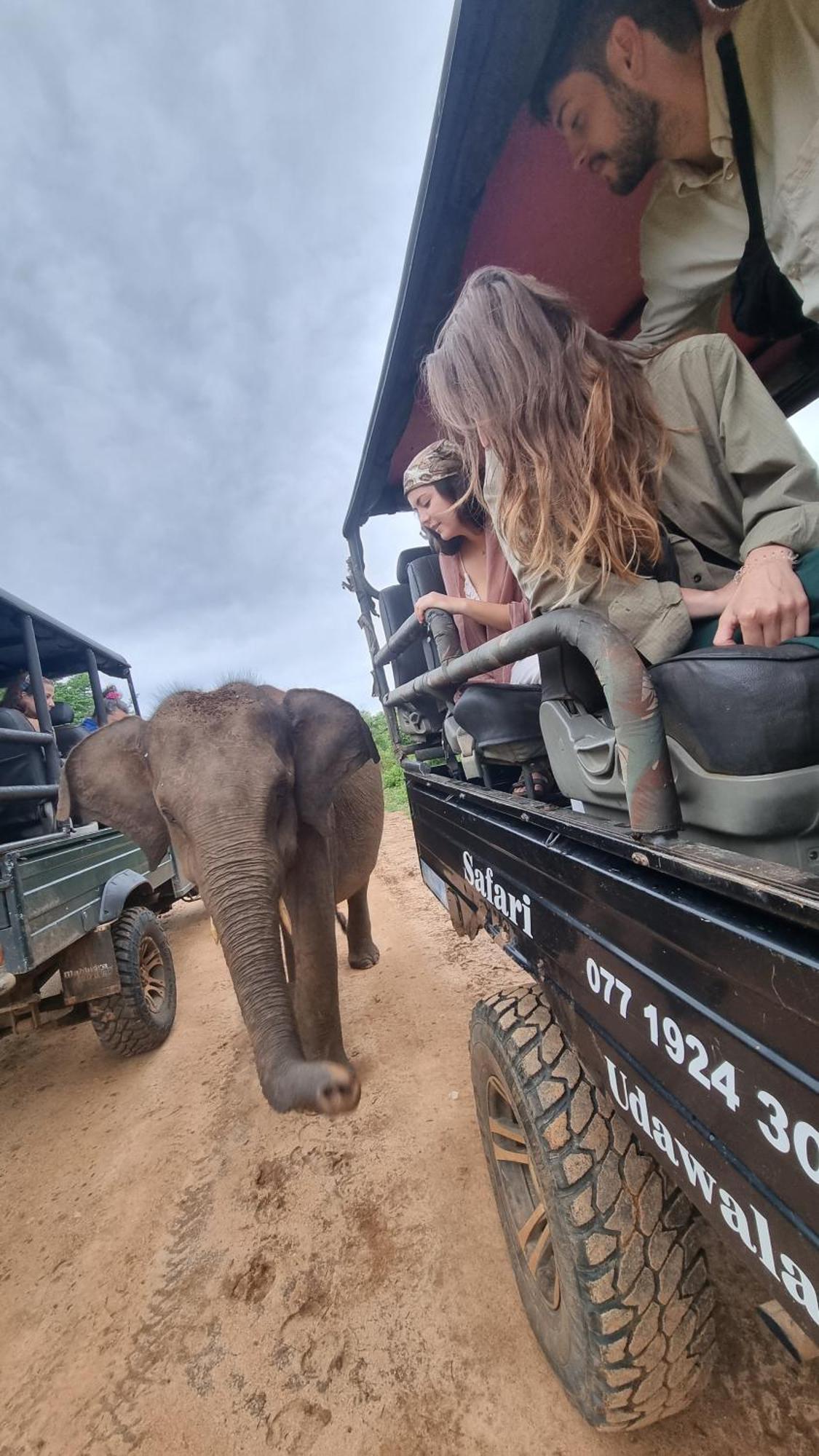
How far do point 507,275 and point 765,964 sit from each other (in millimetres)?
1594

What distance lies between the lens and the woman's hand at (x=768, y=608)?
1025 mm

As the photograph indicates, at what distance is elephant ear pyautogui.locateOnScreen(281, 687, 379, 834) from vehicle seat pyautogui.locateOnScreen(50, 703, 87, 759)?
3445 mm

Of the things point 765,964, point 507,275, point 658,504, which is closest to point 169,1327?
point 765,964

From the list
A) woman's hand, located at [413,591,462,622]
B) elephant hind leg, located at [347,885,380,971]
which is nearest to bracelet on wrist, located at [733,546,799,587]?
woman's hand, located at [413,591,462,622]

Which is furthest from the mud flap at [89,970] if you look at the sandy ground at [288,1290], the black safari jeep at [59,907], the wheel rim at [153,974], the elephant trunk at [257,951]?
the elephant trunk at [257,951]

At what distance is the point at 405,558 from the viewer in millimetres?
3734

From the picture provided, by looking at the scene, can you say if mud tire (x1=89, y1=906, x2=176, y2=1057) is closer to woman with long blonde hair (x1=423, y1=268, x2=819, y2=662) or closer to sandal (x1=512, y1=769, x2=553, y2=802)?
sandal (x1=512, y1=769, x2=553, y2=802)

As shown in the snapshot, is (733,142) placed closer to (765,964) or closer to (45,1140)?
(765,964)

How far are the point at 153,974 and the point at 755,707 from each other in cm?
508

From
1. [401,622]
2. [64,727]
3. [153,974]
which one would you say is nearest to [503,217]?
[401,622]

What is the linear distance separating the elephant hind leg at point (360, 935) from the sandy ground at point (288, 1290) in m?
1.13

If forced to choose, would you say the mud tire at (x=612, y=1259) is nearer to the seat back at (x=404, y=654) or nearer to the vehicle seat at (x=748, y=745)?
the vehicle seat at (x=748, y=745)

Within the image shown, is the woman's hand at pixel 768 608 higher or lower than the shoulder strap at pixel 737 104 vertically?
lower

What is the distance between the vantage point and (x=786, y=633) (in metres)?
1.03
